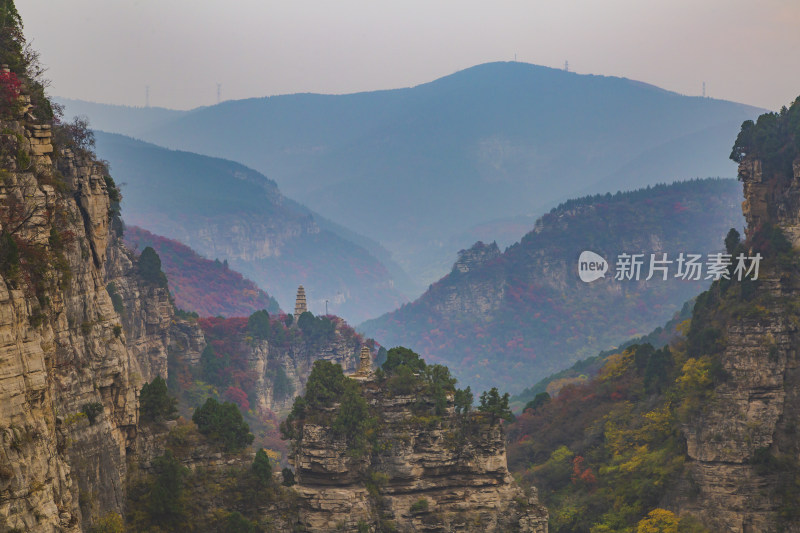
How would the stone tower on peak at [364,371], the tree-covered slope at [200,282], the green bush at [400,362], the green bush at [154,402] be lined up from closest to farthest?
1. the green bush at [154,402]
2. the stone tower on peak at [364,371]
3. the green bush at [400,362]
4. the tree-covered slope at [200,282]

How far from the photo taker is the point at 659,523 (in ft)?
210

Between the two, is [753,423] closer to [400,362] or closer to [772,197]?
[772,197]

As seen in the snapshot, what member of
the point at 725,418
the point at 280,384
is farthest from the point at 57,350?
the point at 280,384

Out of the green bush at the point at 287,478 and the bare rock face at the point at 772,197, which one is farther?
the bare rock face at the point at 772,197

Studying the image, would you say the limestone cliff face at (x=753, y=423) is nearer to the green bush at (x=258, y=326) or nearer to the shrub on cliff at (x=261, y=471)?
the shrub on cliff at (x=261, y=471)

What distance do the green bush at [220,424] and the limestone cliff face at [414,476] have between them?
452 cm

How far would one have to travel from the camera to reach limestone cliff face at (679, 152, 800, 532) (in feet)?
203

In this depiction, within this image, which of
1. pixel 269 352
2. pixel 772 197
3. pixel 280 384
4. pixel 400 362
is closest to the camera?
pixel 400 362

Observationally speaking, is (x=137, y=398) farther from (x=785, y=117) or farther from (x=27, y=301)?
(x=785, y=117)

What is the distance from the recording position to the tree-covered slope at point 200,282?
516 ft

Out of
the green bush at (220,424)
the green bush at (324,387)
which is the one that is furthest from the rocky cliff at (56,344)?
the green bush at (324,387)

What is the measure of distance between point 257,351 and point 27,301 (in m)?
84.7

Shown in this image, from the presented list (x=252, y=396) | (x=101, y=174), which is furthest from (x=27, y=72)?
(x=252, y=396)

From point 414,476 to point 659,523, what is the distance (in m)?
15.9
